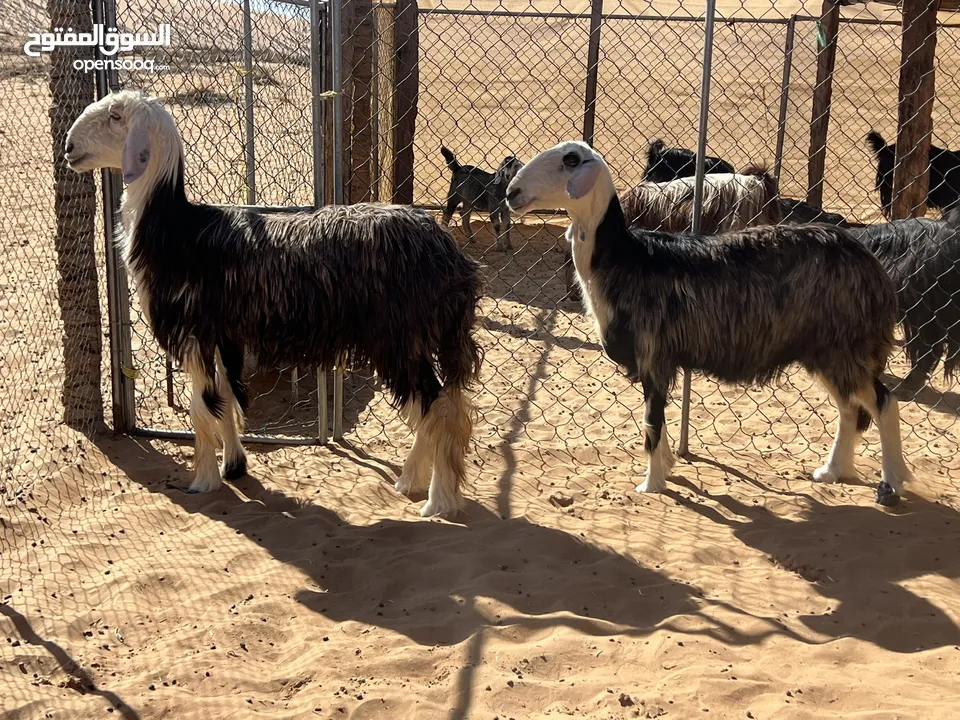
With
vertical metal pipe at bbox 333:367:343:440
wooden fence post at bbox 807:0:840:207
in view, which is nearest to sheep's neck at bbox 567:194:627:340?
vertical metal pipe at bbox 333:367:343:440

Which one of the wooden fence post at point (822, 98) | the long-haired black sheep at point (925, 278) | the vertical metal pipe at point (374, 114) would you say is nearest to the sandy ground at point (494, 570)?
the long-haired black sheep at point (925, 278)

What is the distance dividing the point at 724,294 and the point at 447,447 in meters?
1.56

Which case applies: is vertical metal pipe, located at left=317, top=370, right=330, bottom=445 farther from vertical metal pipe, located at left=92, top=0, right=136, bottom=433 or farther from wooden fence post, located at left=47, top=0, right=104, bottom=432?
wooden fence post, located at left=47, top=0, right=104, bottom=432

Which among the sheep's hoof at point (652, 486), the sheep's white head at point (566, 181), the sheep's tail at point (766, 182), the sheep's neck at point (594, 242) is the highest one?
the sheep's tail at point (766, 182)

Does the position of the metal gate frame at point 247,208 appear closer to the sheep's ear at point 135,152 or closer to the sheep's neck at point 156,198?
the sheep's neck at point 156,198

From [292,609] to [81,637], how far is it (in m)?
0.81

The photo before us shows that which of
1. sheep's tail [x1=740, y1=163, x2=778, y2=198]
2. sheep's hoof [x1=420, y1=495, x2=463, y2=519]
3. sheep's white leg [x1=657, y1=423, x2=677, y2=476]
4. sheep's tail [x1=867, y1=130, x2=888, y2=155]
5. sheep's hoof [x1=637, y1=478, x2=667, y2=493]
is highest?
sheep's tail [x1=867, y1=130, x2=888, y2=155]

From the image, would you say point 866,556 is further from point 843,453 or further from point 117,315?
point 117,315

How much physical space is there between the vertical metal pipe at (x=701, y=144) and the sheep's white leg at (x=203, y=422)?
2.48m

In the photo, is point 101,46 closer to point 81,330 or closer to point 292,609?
point 81,330

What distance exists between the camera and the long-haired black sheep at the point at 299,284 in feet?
14.7

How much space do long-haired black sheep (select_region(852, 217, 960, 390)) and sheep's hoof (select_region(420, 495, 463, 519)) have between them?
111 inches

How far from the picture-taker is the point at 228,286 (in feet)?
15.1

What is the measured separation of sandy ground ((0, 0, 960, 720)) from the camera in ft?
10.9
